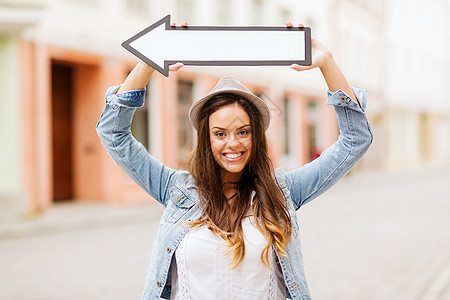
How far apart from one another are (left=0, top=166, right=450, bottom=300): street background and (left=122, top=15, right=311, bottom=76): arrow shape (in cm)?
425

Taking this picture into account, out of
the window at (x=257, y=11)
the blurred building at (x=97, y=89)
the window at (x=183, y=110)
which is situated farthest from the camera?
the window at (x=257, y=11)

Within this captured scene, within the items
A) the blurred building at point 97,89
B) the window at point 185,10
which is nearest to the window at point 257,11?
the blurred building at point 97,89

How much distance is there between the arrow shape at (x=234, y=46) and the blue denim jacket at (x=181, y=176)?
0.24 m

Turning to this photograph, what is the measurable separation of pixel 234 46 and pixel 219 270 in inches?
30.5

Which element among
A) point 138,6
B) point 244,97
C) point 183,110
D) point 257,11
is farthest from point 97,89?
point 244,97

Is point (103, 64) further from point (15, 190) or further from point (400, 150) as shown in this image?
point (400, 150)

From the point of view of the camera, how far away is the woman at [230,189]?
6.70 ft

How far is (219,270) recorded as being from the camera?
2.04 meters

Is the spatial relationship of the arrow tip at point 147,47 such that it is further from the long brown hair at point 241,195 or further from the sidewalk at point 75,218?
the sidewalk at point 75,218

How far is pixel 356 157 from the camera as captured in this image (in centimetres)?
217

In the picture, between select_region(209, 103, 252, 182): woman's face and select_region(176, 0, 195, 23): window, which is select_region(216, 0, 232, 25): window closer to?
select_region(176, 0, 195, 23): window

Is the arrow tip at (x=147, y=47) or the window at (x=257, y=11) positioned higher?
the window at (x=257, y=11)

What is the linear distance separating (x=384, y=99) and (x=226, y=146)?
108 feet

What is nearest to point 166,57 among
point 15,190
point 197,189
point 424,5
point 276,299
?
point 197,189
